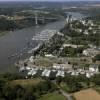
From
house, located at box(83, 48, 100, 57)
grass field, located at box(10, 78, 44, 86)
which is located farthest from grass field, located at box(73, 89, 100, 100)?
house, located at box(83, 48, 100, 57)

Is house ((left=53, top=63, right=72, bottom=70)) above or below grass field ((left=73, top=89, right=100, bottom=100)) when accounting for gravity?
below

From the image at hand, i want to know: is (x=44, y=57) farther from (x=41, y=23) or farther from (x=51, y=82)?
(x=41, y=23)

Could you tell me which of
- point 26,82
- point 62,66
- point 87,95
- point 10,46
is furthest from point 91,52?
point 87,95

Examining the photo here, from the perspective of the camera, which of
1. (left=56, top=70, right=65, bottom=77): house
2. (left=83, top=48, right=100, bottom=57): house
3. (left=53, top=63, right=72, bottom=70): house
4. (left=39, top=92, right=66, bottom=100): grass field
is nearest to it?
(left=39, top=92, right=66, bottom=100): grass field

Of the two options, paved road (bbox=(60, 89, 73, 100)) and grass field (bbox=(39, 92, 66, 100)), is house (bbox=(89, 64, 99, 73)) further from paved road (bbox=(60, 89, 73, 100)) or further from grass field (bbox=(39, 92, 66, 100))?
grass field (bbox=(39, 92, 66, 100))

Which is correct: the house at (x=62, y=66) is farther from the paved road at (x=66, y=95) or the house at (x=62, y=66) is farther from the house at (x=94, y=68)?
the paved road at (x=66, y=95)

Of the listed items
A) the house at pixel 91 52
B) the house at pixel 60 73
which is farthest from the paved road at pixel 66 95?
the house at pixel 91 52

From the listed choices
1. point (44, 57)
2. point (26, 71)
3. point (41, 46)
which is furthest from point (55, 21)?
point (26, 71)

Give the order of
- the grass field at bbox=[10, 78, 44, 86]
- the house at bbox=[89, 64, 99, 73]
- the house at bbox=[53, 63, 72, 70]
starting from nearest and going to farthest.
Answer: the grass field at bbox=[10, 78, 44, 86] → the house at bbox=[89, 64, 99, 73] → the house at bbox=[53, 63, 72, 70]
